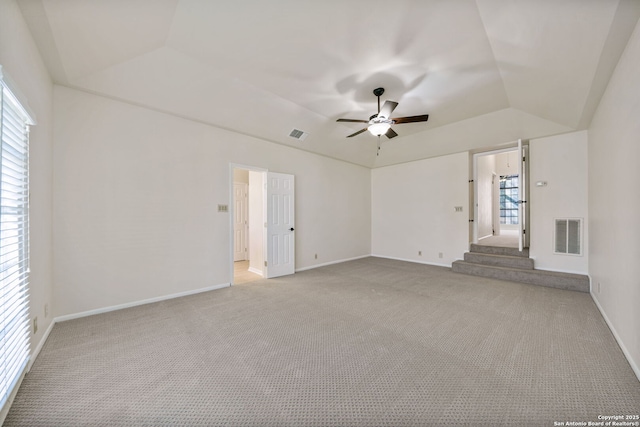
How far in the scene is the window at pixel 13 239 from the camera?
1528 millimetres

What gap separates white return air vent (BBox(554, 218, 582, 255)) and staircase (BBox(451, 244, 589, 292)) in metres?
0.44

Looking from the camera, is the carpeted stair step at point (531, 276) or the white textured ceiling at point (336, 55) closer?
the white textured ceiling at point (336, 55)

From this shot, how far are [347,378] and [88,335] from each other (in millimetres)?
2760

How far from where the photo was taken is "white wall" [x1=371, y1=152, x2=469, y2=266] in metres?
5.76

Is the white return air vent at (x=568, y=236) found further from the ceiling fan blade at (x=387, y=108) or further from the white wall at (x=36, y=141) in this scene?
the white wall at (x=36, y=141)

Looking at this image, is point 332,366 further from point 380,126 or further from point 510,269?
point 510,269

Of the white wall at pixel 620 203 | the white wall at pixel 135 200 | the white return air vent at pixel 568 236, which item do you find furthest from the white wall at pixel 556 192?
the white wall at pixel 135 200

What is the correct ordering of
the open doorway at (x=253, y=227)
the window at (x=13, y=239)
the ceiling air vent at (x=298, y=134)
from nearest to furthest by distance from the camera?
the window at (x=13, y=239), the ceiling air vent at (x=298, y=134), the open doorway at (x=253, y=227)

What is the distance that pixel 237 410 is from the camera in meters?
1.61

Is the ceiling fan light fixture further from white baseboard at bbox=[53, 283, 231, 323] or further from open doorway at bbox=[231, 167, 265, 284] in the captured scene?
white baseboard at bbox=[53, 283, 231, 323]

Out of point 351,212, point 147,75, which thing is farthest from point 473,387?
point 351,212

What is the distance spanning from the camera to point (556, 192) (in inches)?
177

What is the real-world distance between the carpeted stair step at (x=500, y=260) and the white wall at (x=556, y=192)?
190mm

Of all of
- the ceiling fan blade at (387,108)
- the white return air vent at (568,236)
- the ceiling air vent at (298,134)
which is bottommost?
the white return air vent at (568,236)
